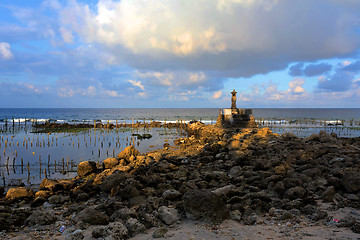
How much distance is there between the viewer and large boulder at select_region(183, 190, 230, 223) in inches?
239

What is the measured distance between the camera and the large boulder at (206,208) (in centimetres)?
607

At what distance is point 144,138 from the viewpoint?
115 feet

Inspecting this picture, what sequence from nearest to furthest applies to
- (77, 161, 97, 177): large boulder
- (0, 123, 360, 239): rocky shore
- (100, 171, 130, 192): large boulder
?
1. (0, 123, 360, 239): rocky shore
2. (100, 171, 130, 192): large boulder
3. (77, 161, 97, 177): large boulder

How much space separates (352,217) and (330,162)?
230 inches

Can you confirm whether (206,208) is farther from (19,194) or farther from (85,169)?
(85,169)

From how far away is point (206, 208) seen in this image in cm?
617

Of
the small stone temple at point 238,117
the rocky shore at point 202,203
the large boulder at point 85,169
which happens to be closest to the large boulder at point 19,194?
the rocky shore at point 202,203

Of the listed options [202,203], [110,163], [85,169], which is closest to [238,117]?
[110,163]

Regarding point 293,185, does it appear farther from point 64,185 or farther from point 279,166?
point 64,185

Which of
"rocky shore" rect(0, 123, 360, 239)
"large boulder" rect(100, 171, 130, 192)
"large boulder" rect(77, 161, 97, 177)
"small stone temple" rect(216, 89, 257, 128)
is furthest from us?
"small stone temple" rect(216, 89, 257, 128)

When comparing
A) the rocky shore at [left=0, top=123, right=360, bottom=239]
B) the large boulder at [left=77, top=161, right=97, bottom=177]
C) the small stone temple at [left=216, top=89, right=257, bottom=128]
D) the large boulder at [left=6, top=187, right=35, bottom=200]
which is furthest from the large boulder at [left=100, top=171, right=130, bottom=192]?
the small stone temple at [left=216, top=89, right=257, bottom=128]

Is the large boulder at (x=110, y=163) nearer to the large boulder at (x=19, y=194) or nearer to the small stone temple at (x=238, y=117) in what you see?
the large boulder at (x=19, y=194)

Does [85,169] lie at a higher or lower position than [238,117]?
lower

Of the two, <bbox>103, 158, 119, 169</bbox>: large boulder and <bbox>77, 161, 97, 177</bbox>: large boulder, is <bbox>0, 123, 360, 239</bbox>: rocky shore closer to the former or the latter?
<bbox>77, 161, 97, 177</bbox>: large boulder
